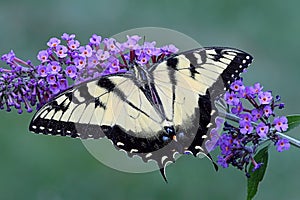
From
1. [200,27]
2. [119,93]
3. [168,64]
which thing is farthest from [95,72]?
[200,27]

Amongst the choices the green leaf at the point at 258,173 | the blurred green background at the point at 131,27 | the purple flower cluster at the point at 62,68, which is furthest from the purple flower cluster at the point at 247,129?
the blurred green background at the point at 131,27

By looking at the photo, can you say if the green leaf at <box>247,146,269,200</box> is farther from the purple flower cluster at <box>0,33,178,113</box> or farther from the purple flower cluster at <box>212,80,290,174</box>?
the purple flower cluster at <box>0,33,178,113</box>

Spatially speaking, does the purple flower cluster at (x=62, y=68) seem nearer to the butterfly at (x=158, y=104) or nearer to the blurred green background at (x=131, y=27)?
the butterfly at (x=158, y=104)

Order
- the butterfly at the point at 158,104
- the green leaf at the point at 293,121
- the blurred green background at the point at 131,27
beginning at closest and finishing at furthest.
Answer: the butterfly at the point at 158,104 → the green leaf at the point at 293,121 → the blurred green background at the point at 131,27

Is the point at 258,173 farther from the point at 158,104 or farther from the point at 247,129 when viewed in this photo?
the point at 158,104

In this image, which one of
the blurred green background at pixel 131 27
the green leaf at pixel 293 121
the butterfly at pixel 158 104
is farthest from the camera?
the blurred green background at pixel 131 27

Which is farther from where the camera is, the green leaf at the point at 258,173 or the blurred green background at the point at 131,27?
the blurred green background at the point at 131,27

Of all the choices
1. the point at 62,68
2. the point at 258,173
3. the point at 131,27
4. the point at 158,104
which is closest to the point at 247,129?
the point at 258,173
